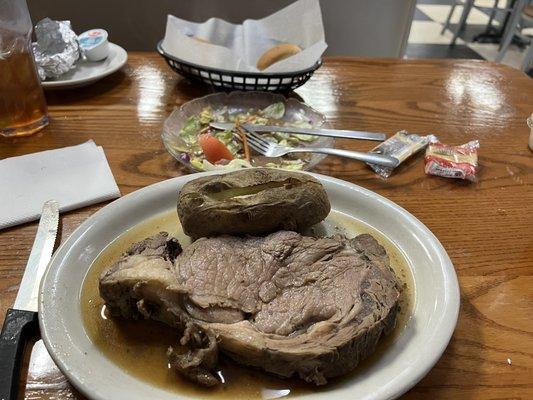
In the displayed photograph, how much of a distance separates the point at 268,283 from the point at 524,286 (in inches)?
21.0

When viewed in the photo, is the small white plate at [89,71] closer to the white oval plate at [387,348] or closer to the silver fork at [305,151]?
the silver fork at [305,151]

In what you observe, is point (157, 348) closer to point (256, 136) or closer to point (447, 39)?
point (256, 136)

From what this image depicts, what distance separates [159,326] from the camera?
817 millimetres

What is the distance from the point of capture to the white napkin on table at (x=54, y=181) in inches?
43.1

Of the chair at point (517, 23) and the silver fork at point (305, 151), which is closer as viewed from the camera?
the silver fork at point (305, 151)

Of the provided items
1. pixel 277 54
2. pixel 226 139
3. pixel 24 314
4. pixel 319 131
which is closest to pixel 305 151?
pixel 319 131

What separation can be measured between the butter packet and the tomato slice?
0.40 m

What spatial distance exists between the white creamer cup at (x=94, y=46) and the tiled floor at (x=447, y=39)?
3.46 metres

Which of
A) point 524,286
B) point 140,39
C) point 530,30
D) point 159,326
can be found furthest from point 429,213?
point 530,30

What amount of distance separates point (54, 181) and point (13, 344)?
55 centimetres

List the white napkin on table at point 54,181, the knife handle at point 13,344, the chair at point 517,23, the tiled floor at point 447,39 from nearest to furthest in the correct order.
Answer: the knife handle at point 13,344 → the white napkin on table at point 54,181 → the chair at point 517,23 → the tiled floor at point 447,39

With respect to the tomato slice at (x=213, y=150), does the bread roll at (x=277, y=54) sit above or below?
above

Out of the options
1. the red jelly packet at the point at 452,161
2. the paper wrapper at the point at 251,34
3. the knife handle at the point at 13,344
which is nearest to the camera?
the knife handle at the point at 13,344

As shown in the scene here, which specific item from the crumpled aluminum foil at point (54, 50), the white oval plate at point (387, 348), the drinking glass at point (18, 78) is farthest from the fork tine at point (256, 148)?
the crumpled aluminum foil at point (54, 50)
